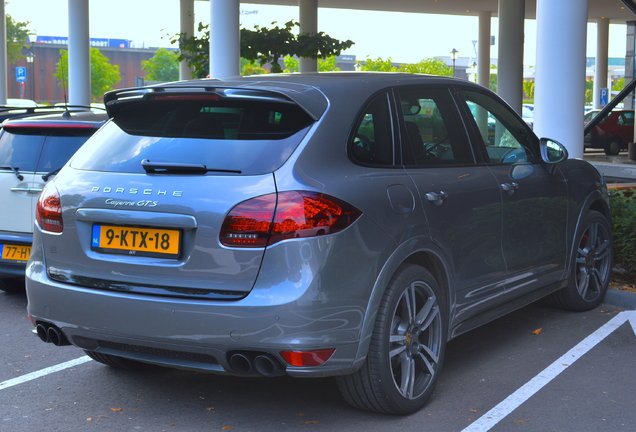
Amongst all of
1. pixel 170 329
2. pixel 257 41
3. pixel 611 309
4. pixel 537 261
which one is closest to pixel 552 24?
pixel 611 309

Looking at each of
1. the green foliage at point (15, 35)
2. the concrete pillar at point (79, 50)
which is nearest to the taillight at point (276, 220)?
the concrete pillar at point (79, 50)

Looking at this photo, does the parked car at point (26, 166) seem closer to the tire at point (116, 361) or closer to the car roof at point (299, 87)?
→ the tire at point (116, 361)

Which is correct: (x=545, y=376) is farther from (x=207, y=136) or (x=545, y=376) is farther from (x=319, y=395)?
(x=207, y=136)

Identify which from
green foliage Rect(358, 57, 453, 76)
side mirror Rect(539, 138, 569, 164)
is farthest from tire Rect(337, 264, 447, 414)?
green foliage Rect(358, 57, 453, 76)

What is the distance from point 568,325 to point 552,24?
3.85 m

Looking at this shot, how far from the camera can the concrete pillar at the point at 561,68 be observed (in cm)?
868

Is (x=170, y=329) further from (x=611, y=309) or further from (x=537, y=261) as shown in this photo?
(x=611, y=309)

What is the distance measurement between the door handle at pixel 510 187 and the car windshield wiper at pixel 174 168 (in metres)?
1.98

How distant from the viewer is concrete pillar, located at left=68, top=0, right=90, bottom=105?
22781mm

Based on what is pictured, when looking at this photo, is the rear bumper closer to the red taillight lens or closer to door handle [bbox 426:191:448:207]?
the red taillight lens

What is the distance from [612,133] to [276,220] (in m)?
30.0

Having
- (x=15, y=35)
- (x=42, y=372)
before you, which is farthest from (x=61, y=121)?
(x=15, y=35)

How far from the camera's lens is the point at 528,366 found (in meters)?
5.11

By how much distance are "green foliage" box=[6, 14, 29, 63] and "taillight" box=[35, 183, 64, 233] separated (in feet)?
189
